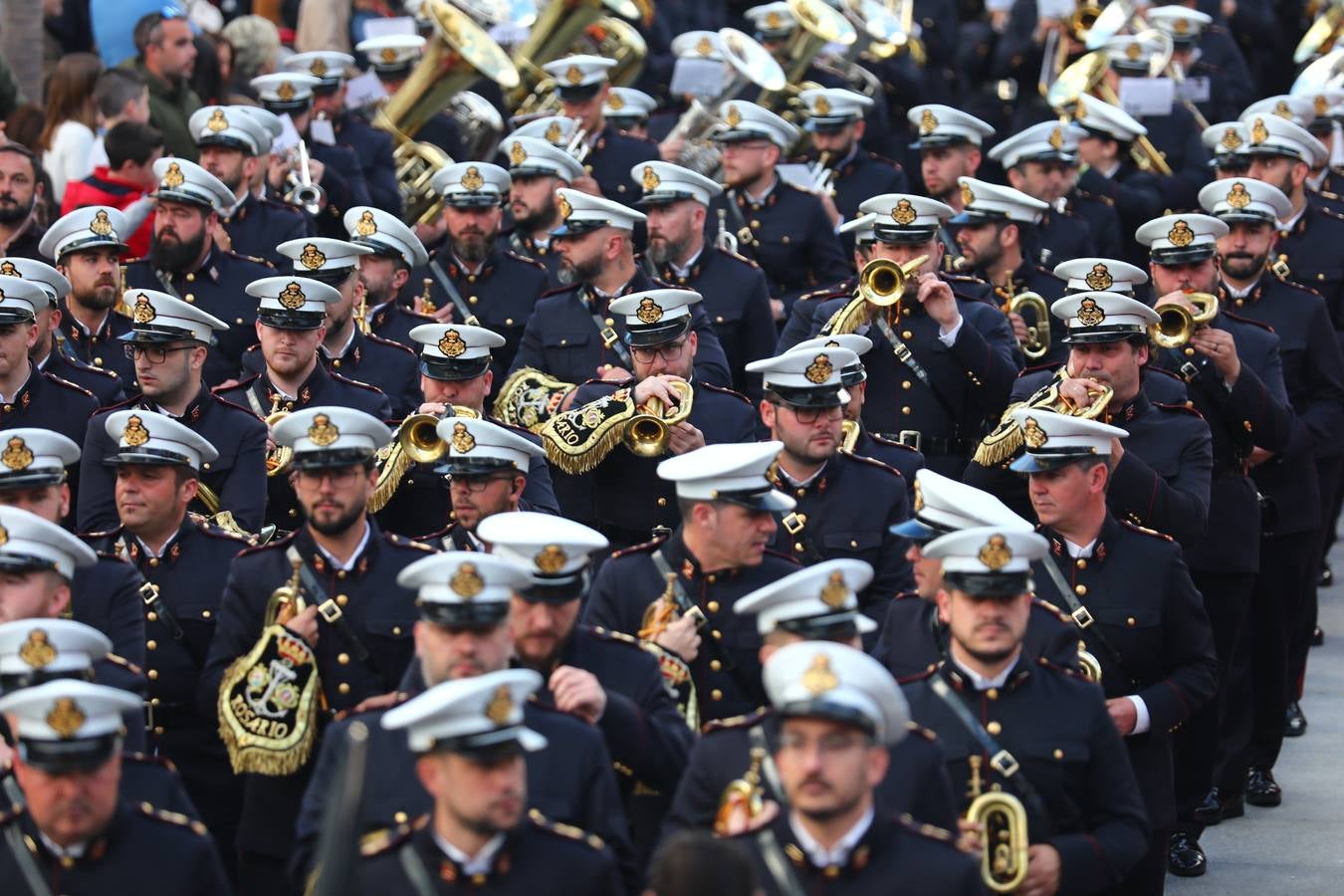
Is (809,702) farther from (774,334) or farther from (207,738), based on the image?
(774,334)

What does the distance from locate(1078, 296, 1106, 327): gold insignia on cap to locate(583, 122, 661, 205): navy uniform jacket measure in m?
6.33

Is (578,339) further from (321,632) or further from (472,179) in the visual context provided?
(321,632)

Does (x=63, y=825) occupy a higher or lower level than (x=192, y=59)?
higher

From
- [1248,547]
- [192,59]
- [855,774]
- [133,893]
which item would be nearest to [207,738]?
[133,893]

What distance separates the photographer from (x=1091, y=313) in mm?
10297

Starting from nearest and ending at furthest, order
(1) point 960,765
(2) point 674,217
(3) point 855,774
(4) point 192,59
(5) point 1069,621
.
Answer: (3) point 855,774 < (1) point 960,765 < (5) point 1069,621 < (2) point 674,217 < (4) point 192,59

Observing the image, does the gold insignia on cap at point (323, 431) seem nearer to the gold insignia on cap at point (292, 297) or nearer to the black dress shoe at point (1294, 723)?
the gold insignia on cap at point (292, 297)

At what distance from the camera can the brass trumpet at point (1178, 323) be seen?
11016mm

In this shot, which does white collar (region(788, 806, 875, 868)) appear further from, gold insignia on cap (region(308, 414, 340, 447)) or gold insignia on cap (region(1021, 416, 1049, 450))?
gold insignia on cap (region(1021, 416, 1049, 450))

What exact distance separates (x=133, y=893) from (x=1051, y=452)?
3.60 meters

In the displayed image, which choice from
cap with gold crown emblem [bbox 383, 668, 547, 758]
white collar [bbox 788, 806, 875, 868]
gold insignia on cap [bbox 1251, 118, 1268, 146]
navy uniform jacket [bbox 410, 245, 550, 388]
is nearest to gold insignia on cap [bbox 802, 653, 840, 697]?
white collar [bbox 788, 806, 875, 868]

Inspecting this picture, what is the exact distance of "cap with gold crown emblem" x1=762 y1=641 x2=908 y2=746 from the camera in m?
6.43

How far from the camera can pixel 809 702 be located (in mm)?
6438

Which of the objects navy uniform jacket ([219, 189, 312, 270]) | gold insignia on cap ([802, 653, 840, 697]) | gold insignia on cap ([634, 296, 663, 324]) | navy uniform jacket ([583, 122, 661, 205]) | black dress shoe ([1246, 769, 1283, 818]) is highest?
gold insignia on cap ([802, 653, 840, 697])
